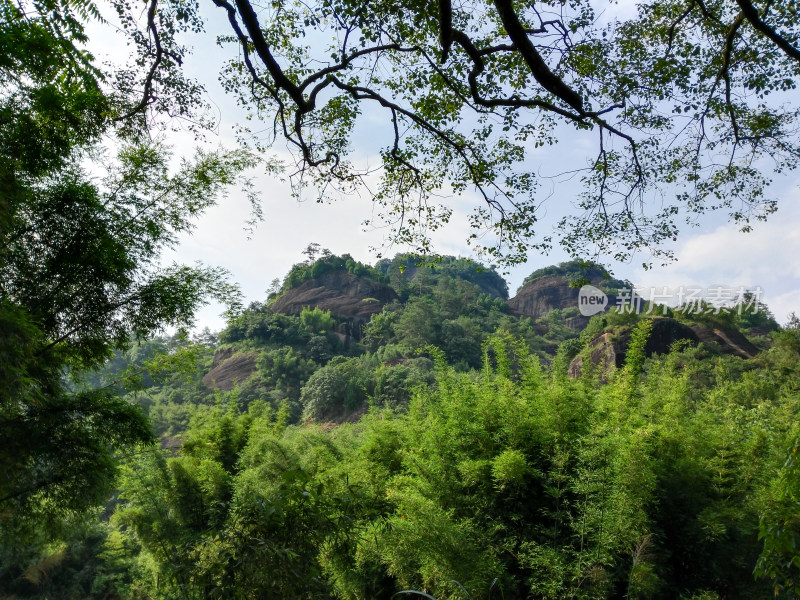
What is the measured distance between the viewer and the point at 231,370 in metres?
29.2

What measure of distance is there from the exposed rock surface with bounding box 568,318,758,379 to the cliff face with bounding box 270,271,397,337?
18.2 m

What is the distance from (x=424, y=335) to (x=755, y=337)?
17.1 m

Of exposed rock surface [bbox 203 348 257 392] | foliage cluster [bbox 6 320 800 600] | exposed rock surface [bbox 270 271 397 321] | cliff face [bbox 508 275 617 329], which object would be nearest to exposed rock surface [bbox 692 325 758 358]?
foliage cluster [bbox 6 320 800 600]

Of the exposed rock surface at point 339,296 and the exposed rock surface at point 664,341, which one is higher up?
the exposed rock surface at point 339,296

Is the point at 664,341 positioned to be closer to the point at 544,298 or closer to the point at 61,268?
the point at 61,268

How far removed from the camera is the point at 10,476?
125 inches

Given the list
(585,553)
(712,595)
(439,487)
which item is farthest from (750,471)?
(439,487)

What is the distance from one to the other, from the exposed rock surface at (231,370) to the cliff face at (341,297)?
7008 millimetres

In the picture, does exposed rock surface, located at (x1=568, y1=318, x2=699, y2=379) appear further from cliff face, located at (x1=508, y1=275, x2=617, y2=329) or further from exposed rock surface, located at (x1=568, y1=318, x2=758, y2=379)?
cliff face, located at (x1=508, y1=275, x2=617, y2=329)

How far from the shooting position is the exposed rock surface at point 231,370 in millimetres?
28391

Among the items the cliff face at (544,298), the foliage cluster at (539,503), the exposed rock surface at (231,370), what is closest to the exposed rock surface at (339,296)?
the exposed rock surface at (231,370)

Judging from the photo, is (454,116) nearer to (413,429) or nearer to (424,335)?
(413,429)

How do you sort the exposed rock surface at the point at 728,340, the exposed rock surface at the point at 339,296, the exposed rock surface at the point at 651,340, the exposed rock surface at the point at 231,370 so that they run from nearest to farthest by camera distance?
1. the exposed rock surface at the point at 651,340
2. the exposed rock surface at the point at 728,340
3. the exposed rock surface at the point at 231,370
4. the exposed rock surface at the point at 339,296

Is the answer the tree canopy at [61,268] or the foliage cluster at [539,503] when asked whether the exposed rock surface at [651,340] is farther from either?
the tree canopy at [61,268]
